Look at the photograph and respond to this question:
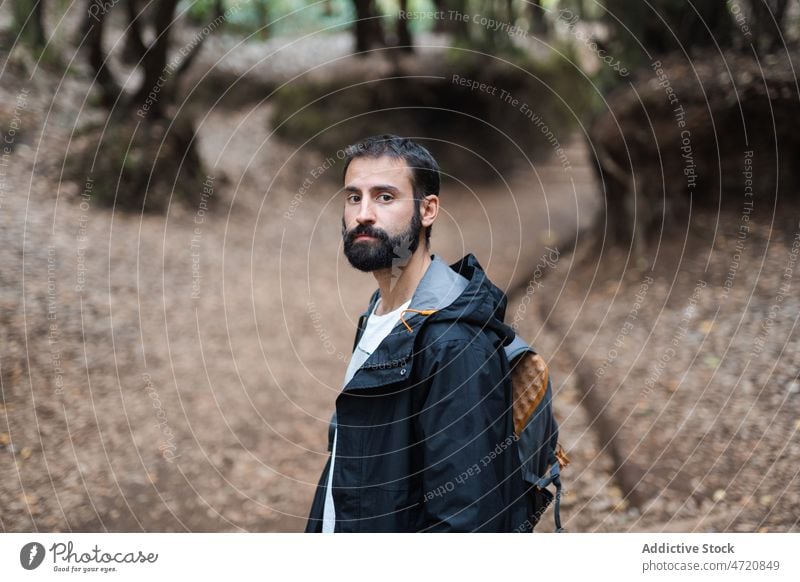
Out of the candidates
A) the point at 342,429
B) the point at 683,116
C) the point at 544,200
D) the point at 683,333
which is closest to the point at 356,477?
the point at 342,429

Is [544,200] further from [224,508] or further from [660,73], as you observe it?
[224,508]

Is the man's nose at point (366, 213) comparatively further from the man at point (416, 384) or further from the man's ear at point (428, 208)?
the man's ear at point (428, 208)

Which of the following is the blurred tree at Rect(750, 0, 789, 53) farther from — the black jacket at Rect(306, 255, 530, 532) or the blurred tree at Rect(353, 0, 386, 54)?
the blurred tree at Rect(353, 0, 386, 54)

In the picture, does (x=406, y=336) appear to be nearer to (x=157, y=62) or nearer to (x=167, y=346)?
(x=167, y=346)

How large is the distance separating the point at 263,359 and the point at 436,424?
4.16m

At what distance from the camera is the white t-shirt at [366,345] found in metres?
1.79

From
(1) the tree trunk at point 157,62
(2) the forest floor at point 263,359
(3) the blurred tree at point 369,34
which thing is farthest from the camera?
(3) the blurred tree at point 369,34

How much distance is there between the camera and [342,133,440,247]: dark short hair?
178 cm

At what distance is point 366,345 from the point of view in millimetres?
1837

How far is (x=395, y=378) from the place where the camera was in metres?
1.58

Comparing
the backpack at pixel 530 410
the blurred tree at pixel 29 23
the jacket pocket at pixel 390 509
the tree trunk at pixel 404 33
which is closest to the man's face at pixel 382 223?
the backpack at pixel 530 410

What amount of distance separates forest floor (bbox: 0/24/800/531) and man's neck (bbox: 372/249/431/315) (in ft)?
7.35

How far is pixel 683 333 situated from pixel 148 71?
7219mm

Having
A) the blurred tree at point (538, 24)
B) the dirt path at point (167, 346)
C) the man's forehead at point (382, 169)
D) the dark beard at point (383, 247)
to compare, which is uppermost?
the blurred tree at point (538, 24)
